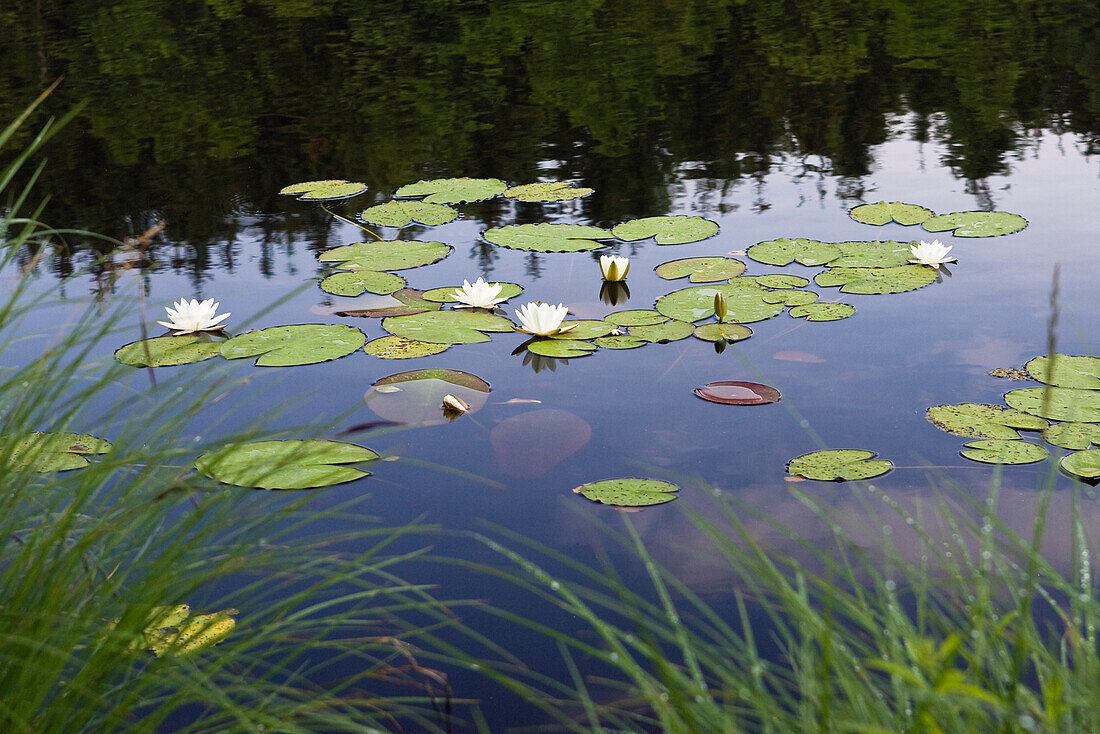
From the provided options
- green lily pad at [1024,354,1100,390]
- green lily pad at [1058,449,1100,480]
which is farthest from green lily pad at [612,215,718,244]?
green lily pad at [1058,449,1100,480]

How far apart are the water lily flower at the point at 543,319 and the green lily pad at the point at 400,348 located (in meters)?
0.23

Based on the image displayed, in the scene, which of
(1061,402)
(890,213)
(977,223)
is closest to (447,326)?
(1061,402)

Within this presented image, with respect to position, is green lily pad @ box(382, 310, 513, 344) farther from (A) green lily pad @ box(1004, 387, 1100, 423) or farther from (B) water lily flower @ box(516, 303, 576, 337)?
(A) green lily pad @ box(1004, 387, 1100, 423)

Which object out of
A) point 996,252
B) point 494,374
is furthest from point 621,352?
point 996,252

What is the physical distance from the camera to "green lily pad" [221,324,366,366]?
2.59 meters

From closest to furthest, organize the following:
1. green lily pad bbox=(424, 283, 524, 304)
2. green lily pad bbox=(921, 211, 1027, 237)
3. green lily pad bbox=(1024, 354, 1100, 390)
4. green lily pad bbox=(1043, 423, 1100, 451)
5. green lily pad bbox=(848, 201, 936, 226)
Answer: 1. green lily pad bbox=(1043, 423, 1100, 451)
2. green lily pad bbox=(1024, 354, 1100, 390)
3. green lily pad bbox=(424, 283, 524, 304)
4. green lily pad bbox=(921, 211, 1027, 237)
5. green lily pad bbox=(848, 201, 936, 226)

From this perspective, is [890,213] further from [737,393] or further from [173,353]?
[173,353]

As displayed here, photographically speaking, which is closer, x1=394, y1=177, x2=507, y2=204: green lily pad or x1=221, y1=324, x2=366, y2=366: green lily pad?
x1=221, y1=324, x2=366, y2=366: green lily pad

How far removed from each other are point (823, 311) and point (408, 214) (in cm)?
169

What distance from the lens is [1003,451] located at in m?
1.97

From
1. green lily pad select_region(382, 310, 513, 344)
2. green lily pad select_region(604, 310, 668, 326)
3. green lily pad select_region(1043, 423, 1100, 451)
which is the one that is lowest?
green lily pad select_region(1043, 423, 1100, 451)

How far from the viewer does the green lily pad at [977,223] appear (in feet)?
10.6

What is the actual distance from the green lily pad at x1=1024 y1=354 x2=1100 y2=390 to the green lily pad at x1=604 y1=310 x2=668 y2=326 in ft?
3.10

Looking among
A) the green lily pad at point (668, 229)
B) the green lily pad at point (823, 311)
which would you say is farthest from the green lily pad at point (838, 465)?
the green lily pad at point (668, 229)
